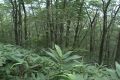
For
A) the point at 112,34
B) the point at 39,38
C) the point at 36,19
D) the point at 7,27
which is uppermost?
the point at 36,19

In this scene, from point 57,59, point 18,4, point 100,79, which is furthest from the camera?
point 18,4

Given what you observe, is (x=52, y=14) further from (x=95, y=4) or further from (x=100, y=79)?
(x=95, y=4)

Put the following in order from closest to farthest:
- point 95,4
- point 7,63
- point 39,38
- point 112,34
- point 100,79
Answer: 1. point 100,79
2. point 7,63
3. point 39,38
4. point 95,4
5. point 112,34

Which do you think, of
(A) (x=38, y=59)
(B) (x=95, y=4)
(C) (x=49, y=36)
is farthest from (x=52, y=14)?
(B) (x=95, y=4)

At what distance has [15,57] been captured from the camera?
12.6ft

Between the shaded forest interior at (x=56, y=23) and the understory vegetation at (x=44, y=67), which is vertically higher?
the understory vegetation at (x=44, y=67)

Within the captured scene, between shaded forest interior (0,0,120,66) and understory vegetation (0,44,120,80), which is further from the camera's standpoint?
shaded forest interior (0,0,120,66)

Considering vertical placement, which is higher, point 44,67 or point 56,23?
point 44,67

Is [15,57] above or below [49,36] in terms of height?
above

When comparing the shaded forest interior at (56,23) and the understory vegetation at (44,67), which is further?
the shaded forest interior at (56,23)

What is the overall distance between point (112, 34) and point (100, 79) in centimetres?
3166

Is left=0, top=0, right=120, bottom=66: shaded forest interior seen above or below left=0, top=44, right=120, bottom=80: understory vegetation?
below

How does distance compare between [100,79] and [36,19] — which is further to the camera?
[36,19]

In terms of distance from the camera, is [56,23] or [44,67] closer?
[44,67]
